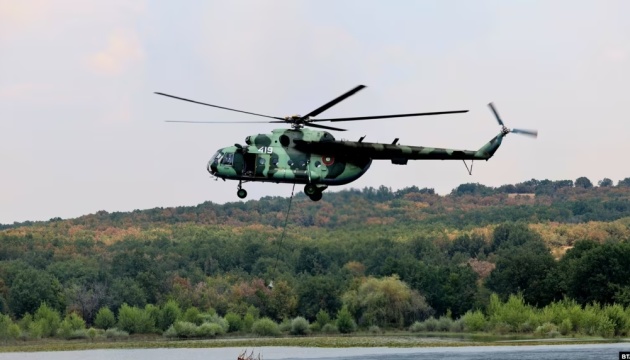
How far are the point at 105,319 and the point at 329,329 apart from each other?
74.0 feet

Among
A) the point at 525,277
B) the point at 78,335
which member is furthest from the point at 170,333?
the point at 525,277

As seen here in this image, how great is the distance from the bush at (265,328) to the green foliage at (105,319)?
47.3 ft

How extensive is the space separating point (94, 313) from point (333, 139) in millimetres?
85760

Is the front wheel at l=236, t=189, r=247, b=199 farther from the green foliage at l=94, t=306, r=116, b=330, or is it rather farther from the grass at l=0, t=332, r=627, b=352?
the green foliage at l=94, t=306, r=116, b=330

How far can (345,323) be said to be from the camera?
133 m

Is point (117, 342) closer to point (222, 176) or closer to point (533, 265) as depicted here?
point (533, 265)

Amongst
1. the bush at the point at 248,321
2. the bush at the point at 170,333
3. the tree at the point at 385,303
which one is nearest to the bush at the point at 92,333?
the bush at the point at 170,333

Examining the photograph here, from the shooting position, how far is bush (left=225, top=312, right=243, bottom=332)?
5340 inches

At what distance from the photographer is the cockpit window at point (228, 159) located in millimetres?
63469

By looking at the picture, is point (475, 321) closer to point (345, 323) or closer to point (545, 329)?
point (545, 329)

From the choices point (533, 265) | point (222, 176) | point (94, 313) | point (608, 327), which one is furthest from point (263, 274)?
point (222, 176)

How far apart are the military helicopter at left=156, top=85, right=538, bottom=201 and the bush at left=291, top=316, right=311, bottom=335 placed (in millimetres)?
71563

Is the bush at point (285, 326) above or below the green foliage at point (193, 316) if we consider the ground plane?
below

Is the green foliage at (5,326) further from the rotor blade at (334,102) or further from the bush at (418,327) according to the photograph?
the rotor blade at (334,102)
